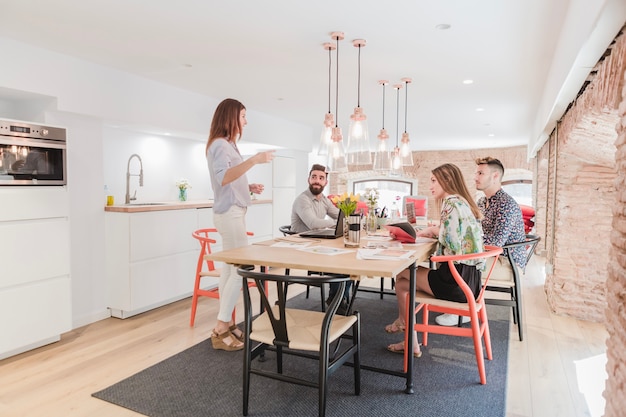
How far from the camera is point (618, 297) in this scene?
1.66 meters

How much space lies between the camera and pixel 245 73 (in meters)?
4.12

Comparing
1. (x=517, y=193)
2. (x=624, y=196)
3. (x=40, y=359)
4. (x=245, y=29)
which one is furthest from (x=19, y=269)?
(x=517, y=193)

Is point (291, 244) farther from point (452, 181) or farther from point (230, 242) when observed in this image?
point (452, 181)

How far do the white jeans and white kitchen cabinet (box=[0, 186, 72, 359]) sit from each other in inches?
50.4

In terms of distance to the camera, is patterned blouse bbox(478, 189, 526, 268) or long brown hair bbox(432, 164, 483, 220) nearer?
long brown hair bbox(432, 164, 483, 220)

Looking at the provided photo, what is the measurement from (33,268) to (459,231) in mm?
3014

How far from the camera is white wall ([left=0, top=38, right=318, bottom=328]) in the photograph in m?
3.42

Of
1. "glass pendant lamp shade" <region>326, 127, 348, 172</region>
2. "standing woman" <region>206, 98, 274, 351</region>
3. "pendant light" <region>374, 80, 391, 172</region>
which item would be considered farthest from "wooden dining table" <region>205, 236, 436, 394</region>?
"pendant light" <region>374, 80, 391, 172</region>

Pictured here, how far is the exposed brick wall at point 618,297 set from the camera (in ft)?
5.21

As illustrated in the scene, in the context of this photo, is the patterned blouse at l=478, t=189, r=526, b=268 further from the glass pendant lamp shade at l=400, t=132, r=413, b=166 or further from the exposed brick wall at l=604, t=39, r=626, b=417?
the exposed brick wall at l=604, t=39, r=626, b=417

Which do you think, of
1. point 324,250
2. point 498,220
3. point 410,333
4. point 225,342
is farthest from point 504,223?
point 225,342

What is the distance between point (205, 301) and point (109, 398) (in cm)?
201

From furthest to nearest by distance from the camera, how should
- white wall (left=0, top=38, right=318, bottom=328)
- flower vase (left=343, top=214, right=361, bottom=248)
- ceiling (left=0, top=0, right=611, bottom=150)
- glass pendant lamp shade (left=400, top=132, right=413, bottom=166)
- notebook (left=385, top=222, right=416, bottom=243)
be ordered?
1. glass pendant lamp shade (left=400, top=132, right=413, bottom=166)
2. white wall (left=0, top=38, right=318, bottom=328)
3. notebook (left=385, top=222, right=416, bottom=243)
4. flower vase (left=343, top=214, right=361, bottom=248)
5. ceiling (left=0, top=0, right=611, bottom=150)

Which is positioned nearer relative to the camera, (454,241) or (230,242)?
(454,241)
